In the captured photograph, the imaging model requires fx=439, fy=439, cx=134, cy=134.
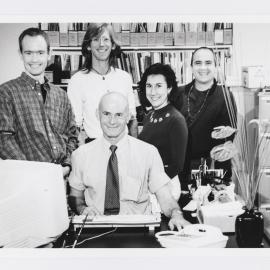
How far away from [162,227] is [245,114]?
39.4 inches

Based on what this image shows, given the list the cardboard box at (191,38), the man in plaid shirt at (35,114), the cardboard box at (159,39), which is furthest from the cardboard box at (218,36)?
the man in plaid shirt at (35,114)

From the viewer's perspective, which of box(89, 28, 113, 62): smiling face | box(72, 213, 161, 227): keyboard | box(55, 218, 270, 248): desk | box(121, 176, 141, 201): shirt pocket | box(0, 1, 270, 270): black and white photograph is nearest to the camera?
box(55, 218, 270, 248): desk

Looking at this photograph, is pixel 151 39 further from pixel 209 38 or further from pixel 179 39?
pixel 209 38

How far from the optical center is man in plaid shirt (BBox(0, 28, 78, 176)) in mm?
2877

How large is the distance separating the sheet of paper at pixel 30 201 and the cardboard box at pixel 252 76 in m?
1.49

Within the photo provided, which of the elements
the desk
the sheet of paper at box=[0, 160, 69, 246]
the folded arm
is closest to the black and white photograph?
the folded arm

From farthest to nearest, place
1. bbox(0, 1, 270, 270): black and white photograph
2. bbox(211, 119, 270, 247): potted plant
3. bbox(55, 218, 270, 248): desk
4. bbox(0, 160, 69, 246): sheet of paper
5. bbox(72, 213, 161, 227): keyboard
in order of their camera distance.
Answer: bbox(0, 1, 270, 270): black and white photograph → bbox(211, 119, 270, 247): potted plant → bbox(72, 213, 161, 227): keyboard → bbox(55, 218, 270, 248): desk → bbox(0, 160, 69, 246): sheet of paper

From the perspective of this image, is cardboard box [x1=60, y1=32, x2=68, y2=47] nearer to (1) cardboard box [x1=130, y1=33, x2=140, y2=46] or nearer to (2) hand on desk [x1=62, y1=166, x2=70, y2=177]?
(1) cardboard box [x1=130, y1=33, x2=140, y2=46]

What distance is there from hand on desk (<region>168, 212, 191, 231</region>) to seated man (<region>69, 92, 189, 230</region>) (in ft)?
0.81

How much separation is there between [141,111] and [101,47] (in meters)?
0.52

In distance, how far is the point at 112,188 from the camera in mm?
2895

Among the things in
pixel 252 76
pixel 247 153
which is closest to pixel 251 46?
pixel 252 76

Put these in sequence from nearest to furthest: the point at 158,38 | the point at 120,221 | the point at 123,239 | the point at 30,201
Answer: the point at 30,201 → the point at 123,239 → the point at 120,221 → the point at 158,38
